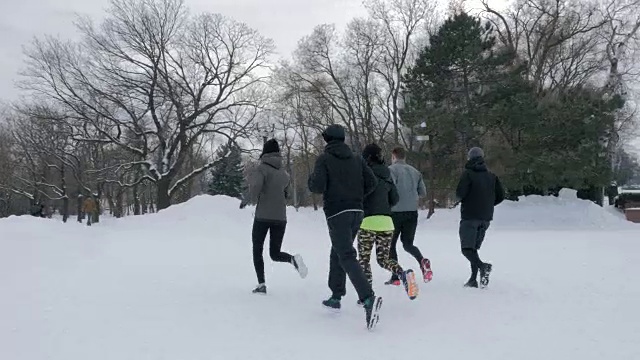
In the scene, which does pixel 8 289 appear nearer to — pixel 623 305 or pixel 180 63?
pixel 623 305

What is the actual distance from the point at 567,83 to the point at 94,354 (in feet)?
101

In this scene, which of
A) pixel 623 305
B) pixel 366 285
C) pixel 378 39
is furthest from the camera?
pixel 378 39

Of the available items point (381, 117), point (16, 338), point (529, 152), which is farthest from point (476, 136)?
point (16, 338)

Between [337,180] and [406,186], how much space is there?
235 centimetres

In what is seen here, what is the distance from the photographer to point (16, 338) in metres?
4.19

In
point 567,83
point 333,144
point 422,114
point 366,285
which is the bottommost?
point 366,285

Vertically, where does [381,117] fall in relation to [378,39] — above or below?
below

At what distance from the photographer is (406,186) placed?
7051mm

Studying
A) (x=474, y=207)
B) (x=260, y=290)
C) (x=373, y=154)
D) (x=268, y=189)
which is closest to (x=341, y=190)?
(x=373, y=154)

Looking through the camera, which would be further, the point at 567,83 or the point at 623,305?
the point at 567,83

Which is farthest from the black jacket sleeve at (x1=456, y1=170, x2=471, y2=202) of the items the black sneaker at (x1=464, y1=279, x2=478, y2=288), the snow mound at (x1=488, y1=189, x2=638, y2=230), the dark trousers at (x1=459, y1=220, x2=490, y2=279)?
the snow mound at (x1=488, y1=189, x2=638, y2=230)

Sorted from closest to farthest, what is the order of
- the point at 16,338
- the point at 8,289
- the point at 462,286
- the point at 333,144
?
the point at 16,338 < the point at 333,144 < the point at 8,289 < the point at 462,286

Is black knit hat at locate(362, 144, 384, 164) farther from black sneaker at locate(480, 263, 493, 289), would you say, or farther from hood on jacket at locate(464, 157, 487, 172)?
black sneaker at locate(480, 263, 493, 289)

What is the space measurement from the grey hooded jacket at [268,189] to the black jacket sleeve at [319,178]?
1.36 metres
